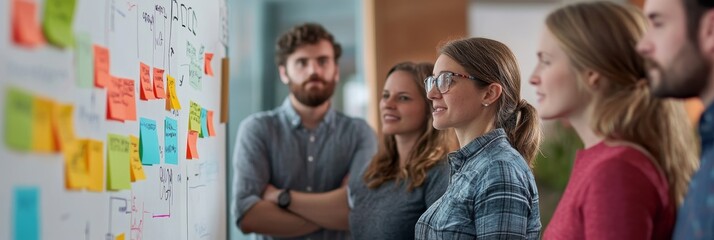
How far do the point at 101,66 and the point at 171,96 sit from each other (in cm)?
50

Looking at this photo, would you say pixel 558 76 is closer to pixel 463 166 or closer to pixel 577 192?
pixel 577 192

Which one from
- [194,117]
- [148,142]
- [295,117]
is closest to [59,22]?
[148,142]

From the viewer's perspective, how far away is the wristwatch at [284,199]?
2.95m

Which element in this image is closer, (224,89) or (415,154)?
(415,154)

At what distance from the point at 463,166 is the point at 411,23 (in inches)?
117

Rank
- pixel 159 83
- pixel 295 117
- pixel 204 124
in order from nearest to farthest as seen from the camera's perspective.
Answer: pixel 159 83, pixel 204 124, pixel 295 117

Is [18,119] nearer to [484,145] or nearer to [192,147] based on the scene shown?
[192,147]

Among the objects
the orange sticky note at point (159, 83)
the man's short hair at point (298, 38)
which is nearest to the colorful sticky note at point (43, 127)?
the orange sticky note at point (159, 83)

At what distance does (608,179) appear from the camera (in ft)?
5.19

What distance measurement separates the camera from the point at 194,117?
95.0 inches

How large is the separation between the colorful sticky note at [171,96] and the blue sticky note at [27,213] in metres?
0.71

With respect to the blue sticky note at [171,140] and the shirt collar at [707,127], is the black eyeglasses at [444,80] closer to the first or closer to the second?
the blue sticky note at [171,140]

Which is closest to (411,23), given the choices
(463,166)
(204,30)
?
(204,30)

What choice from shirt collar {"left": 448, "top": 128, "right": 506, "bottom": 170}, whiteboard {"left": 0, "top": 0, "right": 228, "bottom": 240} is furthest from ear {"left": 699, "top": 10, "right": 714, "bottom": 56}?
whiteboard {"left": 0, "top": 0, "right": 228, "bottom": 240}
